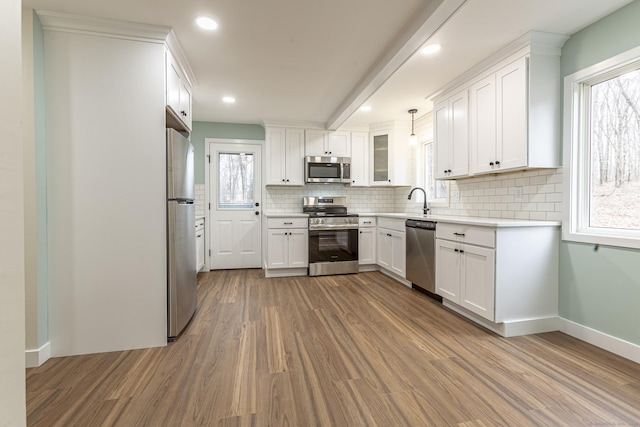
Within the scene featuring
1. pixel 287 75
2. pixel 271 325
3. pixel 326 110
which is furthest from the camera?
pixel 326 110

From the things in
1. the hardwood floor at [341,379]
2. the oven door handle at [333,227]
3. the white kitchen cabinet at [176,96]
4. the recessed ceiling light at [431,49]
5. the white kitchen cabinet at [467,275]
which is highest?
the recessed ceiling light at [431,49]

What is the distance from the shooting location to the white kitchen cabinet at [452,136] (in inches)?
121

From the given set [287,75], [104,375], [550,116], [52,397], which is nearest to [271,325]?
[104,375]

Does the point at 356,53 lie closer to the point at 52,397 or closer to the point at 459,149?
the point at 459,149

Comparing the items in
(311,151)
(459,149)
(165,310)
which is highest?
(311,151)

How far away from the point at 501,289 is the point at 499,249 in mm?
321

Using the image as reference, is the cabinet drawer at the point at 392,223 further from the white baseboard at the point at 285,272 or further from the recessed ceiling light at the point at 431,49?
the recessed ceiling light at the point at 431,49

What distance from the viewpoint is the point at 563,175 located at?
2.39 m

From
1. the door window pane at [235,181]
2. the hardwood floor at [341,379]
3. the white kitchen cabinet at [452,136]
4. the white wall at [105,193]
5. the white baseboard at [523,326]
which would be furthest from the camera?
the door window pane at [235,181]

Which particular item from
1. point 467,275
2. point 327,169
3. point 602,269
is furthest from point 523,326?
point 327,169

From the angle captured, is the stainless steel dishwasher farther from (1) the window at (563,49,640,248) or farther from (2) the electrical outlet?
(1) the window at (563,49,640,248)

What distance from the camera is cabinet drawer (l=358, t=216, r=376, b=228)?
4477mm

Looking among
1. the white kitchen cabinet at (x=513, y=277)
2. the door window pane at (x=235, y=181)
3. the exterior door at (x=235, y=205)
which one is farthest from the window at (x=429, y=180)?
the door window pane at (x=235, y=181)

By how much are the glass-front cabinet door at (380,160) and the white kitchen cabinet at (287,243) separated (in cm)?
147
